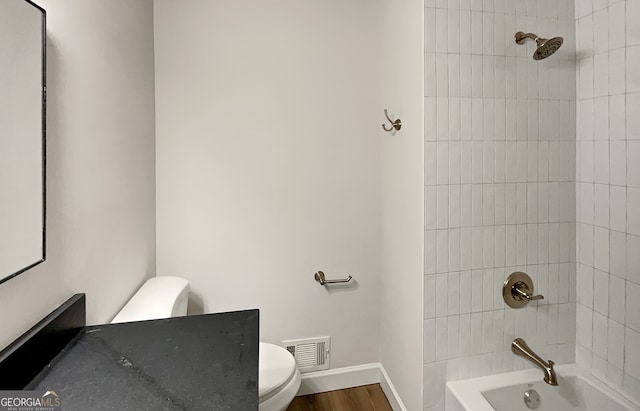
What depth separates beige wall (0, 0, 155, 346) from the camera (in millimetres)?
991

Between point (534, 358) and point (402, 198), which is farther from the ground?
point (402, 198)

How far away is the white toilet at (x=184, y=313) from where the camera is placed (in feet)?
4.58

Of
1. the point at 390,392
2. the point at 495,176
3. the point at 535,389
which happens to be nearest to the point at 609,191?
the point at 495,176

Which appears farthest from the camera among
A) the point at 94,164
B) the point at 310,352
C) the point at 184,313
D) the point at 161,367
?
the point at 310,352

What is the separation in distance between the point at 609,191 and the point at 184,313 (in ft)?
6.91

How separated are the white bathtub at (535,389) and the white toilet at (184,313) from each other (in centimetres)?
76

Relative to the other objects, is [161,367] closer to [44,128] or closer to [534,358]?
[44,128]

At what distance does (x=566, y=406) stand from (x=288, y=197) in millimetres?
1736

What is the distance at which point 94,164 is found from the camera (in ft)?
4.03

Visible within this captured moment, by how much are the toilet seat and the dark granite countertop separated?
0.47 meters

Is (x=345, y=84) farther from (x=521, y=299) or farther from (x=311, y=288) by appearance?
(x=521, y=299)

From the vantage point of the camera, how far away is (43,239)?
3.05ft

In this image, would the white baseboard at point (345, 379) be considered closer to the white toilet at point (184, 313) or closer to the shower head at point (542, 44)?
the white toilet at point (184, 313)

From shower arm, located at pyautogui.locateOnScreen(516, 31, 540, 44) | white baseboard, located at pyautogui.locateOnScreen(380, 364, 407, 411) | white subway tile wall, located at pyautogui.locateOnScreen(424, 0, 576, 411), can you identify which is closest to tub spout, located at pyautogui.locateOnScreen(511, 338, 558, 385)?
white subway tile wall, located at pyautogui.locateOnScreen(424, 0, 576, 411)
